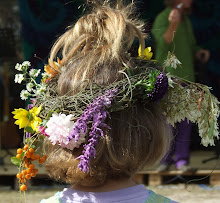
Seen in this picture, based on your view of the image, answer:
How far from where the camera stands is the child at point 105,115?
140 centimetres

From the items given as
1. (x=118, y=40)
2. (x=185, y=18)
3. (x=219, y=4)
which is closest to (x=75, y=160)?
(x=118, y=40)

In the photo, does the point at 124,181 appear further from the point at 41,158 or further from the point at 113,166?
the point at 41,158

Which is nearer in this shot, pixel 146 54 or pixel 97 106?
pixel 97 106

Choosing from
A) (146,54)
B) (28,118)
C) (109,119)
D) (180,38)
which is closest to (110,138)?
(109,119)

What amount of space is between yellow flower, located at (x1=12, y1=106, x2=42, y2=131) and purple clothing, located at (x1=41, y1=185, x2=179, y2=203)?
0.82ft

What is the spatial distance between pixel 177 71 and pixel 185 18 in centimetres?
273

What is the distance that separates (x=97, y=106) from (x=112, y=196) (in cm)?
29

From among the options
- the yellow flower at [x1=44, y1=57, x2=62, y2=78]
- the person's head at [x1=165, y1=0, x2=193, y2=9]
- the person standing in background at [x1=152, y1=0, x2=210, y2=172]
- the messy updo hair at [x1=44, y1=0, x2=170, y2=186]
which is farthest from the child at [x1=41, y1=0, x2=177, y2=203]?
the person's head at [x1=165, y1=0, x2=193, y2=9]

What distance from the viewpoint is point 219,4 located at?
496 centimetres

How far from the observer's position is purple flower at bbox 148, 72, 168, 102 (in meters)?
1.43

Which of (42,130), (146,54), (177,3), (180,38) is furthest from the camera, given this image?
(177,3)

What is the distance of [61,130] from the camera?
4.55ft

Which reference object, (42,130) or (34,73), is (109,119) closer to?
(42,130)

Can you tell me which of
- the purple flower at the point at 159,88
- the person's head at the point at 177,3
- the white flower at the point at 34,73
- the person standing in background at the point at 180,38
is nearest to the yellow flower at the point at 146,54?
the purple flower at the point at 159,88
